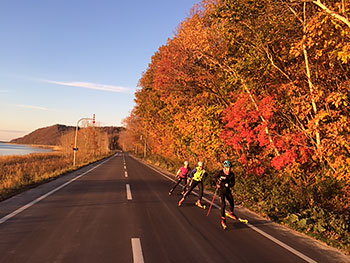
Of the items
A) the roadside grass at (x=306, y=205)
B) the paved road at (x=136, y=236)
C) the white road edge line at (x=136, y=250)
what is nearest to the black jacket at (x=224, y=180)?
the paved road at (x=136, y=236)

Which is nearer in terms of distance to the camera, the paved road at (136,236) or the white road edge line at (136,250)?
the white road edge line at (136,250)

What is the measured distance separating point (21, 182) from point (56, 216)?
6904 mm

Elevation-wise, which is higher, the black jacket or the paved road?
the black jacket

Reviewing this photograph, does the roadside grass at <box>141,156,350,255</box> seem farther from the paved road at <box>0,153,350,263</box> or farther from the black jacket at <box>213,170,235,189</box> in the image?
the black jacket at <box>213,170,235,189</box>

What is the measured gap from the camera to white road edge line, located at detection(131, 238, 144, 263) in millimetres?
4063

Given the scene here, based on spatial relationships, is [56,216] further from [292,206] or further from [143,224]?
[292,206]

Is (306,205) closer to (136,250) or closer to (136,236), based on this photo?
(136,236)

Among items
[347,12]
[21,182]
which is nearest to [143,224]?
[347,12]

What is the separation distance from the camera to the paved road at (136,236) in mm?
4281

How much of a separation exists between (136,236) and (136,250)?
0.78 metres

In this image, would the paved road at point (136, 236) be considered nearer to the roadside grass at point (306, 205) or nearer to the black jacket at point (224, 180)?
the roadside grass at point (306, 205)

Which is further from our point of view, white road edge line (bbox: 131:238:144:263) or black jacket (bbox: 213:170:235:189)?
black jacket (bbox: 213:170:235:189)

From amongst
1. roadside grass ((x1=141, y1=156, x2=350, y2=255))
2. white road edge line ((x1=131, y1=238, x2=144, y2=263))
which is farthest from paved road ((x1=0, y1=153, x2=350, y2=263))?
roadside grass ((x1=141, y1=156, x2=350, y2=255))

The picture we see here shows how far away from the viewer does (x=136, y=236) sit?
521 cm
